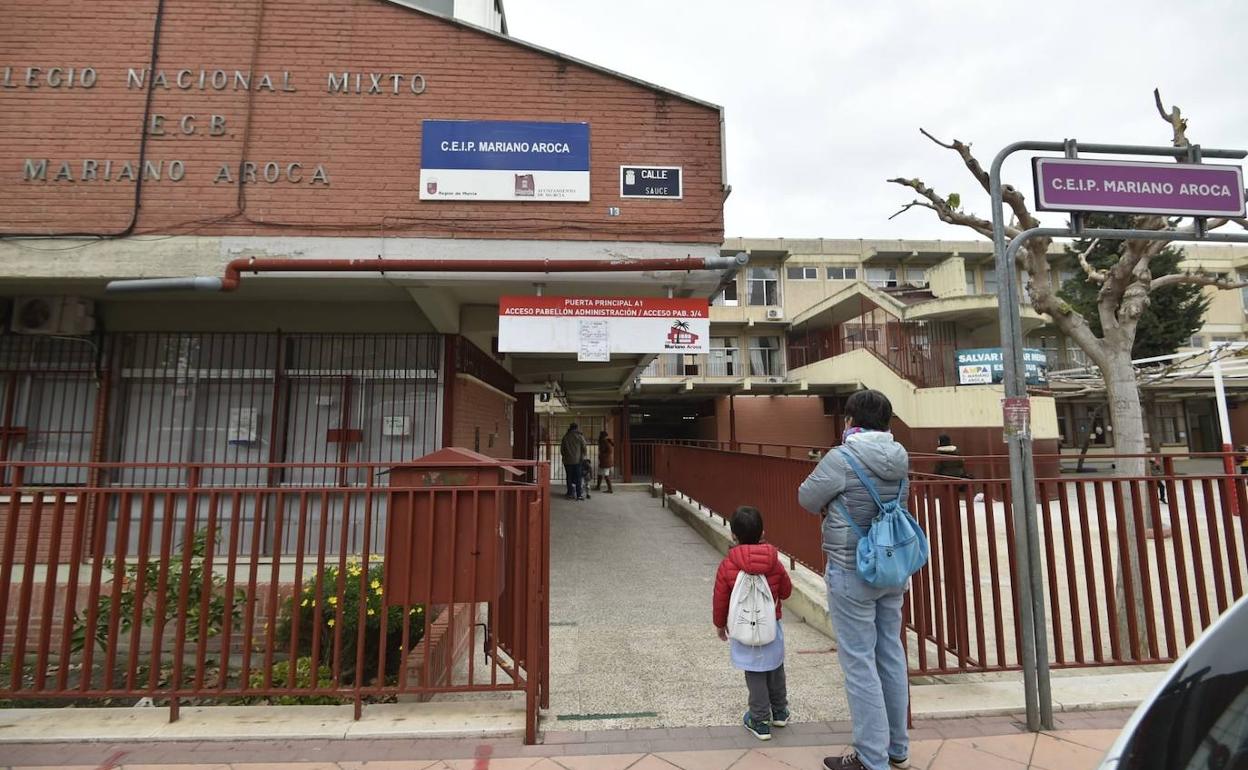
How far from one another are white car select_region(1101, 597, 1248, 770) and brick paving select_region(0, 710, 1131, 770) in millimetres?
1695

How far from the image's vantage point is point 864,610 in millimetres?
2816

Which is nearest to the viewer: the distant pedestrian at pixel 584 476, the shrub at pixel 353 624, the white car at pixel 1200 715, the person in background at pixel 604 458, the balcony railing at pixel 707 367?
the white car at pixel 1200 715

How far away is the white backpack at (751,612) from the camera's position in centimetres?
311

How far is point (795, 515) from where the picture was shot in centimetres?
600

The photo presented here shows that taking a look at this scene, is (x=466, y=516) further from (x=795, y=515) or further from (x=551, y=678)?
(x=795, y=515)

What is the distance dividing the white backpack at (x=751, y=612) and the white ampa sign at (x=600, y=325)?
116 inches

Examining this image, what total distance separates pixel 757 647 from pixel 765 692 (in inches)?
10.1

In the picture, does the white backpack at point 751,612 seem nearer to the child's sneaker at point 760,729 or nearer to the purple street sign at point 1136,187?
the child's sneaker at point 760,729

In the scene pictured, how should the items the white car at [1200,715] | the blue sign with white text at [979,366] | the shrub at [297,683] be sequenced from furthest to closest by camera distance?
the blue sign with white text at [979,366] → the shrub at [297,683] → the white car at [1200,715]

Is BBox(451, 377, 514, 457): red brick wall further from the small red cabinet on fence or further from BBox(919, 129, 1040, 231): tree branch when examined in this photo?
BBox(919, 129, 1040, 231): tree branch

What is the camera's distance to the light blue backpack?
8.86 feet

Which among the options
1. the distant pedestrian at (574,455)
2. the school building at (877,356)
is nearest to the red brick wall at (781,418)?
the school building at (877,356)

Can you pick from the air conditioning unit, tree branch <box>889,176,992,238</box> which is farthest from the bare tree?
the air conditioning unit

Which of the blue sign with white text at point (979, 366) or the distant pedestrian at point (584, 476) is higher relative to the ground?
the blue sign with white text at point (979, 366)
